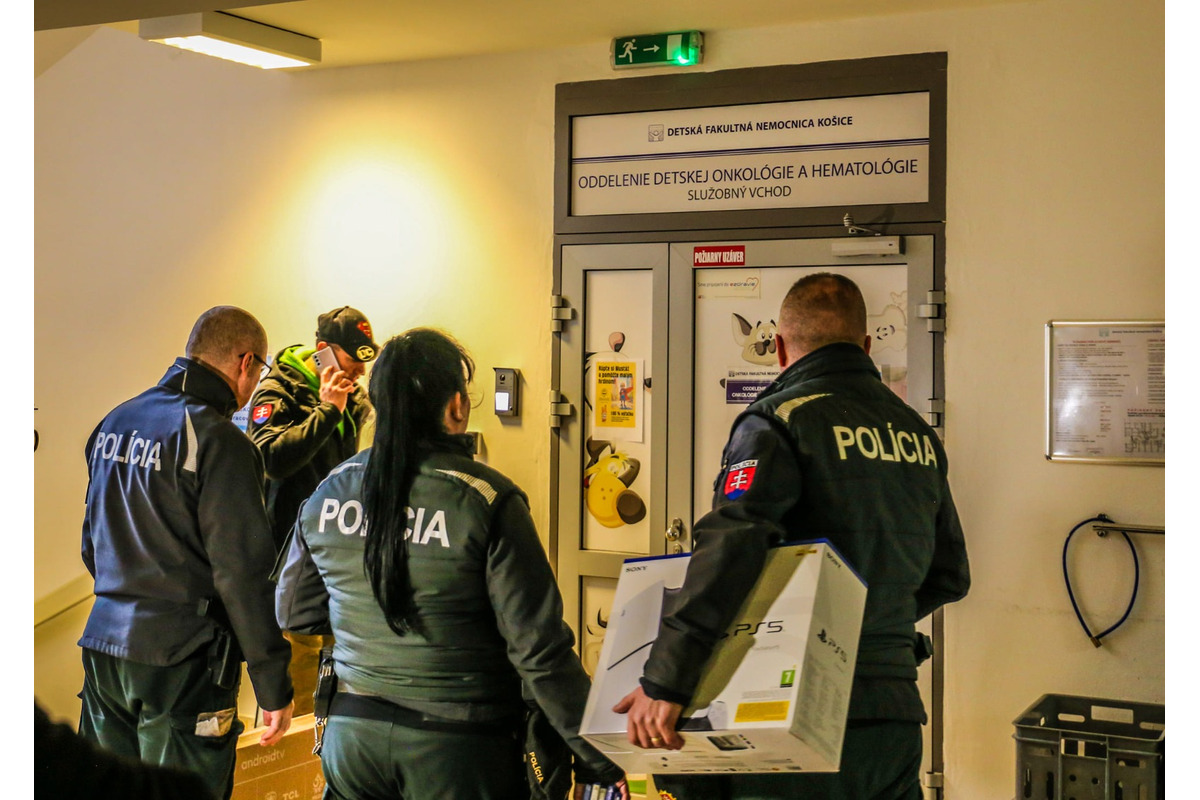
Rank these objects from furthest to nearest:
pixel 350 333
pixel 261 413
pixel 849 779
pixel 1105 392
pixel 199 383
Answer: pixel 350 333
pixel 261 413
pixel 1105 392
pixel 199 383
pixel 849 779

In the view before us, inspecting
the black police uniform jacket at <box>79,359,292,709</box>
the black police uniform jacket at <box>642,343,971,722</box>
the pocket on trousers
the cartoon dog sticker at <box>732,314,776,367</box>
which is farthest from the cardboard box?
the black police uniform jacket at <box>642,343,971,722</box>

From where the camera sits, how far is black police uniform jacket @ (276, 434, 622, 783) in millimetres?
2199

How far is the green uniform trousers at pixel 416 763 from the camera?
2.20 meters

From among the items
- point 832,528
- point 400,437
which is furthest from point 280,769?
point 832,528

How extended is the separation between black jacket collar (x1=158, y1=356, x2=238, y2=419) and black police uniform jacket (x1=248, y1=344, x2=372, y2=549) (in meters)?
0.90

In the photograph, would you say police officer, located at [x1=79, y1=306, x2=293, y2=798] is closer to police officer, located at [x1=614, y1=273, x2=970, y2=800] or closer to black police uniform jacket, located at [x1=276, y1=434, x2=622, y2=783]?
black police uniform jacket, located at [x1=276, y1=434, x2=622, y2=783]

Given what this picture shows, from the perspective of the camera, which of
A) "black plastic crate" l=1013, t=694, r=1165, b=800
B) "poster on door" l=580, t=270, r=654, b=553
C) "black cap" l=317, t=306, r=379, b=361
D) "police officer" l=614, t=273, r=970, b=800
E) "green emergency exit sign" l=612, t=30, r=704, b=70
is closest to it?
"police officer" l=614, t=273, r=970, b=800

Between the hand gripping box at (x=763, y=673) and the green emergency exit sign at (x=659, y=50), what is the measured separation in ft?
8.55

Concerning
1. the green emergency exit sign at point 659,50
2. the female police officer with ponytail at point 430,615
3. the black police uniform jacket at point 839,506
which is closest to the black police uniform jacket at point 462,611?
the female police officer with ponytail at point 430,615

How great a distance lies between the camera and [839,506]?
2258 mm

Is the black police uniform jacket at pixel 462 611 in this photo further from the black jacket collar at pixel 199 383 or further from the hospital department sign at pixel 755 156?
the hospital department sign at pixel 755 156

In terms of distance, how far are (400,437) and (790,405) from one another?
2.75ft

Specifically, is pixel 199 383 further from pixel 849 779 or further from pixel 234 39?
pixel 849 779

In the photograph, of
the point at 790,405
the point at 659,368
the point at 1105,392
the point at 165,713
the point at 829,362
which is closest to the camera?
the point at 790,405
